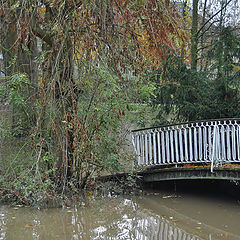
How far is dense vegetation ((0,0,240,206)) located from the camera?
7629 mm

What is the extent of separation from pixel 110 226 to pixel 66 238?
1.00 meters

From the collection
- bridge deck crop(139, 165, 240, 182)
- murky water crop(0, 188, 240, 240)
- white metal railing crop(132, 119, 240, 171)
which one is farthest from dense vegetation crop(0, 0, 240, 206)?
bridge deck crop(139, 165, 240, 182)

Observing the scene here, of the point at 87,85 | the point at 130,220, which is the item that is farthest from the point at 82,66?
the point at 130,220

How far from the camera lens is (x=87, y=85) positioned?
873cm

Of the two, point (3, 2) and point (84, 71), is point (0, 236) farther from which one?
point (3, 2)

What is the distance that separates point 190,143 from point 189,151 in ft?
1.81

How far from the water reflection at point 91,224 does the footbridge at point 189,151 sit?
5.63 ft

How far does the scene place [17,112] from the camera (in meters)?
8.93

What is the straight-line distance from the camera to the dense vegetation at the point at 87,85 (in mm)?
7629

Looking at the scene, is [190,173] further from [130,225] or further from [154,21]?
[154,21]

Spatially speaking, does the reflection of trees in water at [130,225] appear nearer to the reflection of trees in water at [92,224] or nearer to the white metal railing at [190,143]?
the reflection of trees in water at [92,224]

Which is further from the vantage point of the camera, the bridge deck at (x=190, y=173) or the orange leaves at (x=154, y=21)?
the bridge deck at (x=190, y=173)

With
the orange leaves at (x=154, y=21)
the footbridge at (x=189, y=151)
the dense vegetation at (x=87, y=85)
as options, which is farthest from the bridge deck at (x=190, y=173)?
the orange leaves at (x=154, y=21)

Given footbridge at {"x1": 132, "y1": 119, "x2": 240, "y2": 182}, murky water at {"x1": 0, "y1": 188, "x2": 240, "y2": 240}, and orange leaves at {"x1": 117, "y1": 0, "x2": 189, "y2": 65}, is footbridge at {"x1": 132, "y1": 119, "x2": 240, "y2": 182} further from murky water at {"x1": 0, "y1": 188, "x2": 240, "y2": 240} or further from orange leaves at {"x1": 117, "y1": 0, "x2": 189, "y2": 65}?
orange leaves at {"x1": 117, "y1": 0, "x2": 189, "y2": 65}
